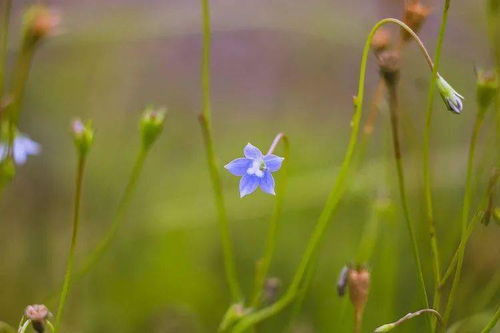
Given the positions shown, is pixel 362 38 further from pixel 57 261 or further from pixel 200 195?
pixel 57 261

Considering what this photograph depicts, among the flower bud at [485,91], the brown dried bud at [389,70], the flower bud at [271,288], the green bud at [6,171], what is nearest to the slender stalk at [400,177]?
the brown dried bud at [389,70]

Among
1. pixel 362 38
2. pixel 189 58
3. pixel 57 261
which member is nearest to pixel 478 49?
pixel 362 38

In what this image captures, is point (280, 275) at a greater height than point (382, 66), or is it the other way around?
point (382, 66)

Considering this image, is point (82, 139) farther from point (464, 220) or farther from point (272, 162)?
point (464, 220)

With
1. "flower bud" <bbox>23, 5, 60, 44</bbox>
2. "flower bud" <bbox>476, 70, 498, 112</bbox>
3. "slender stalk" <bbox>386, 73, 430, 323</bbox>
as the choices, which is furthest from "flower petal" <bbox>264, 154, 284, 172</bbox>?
"flower bud" <bbox>23, 5, 60, 44</bbox>

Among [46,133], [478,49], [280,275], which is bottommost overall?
[280,275]

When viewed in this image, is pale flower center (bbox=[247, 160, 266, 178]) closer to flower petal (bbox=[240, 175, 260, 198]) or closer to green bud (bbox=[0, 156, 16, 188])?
flower petal (bbox=[240, 175, 260, 198])

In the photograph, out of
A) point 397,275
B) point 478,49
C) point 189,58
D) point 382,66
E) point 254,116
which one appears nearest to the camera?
point 382,66
